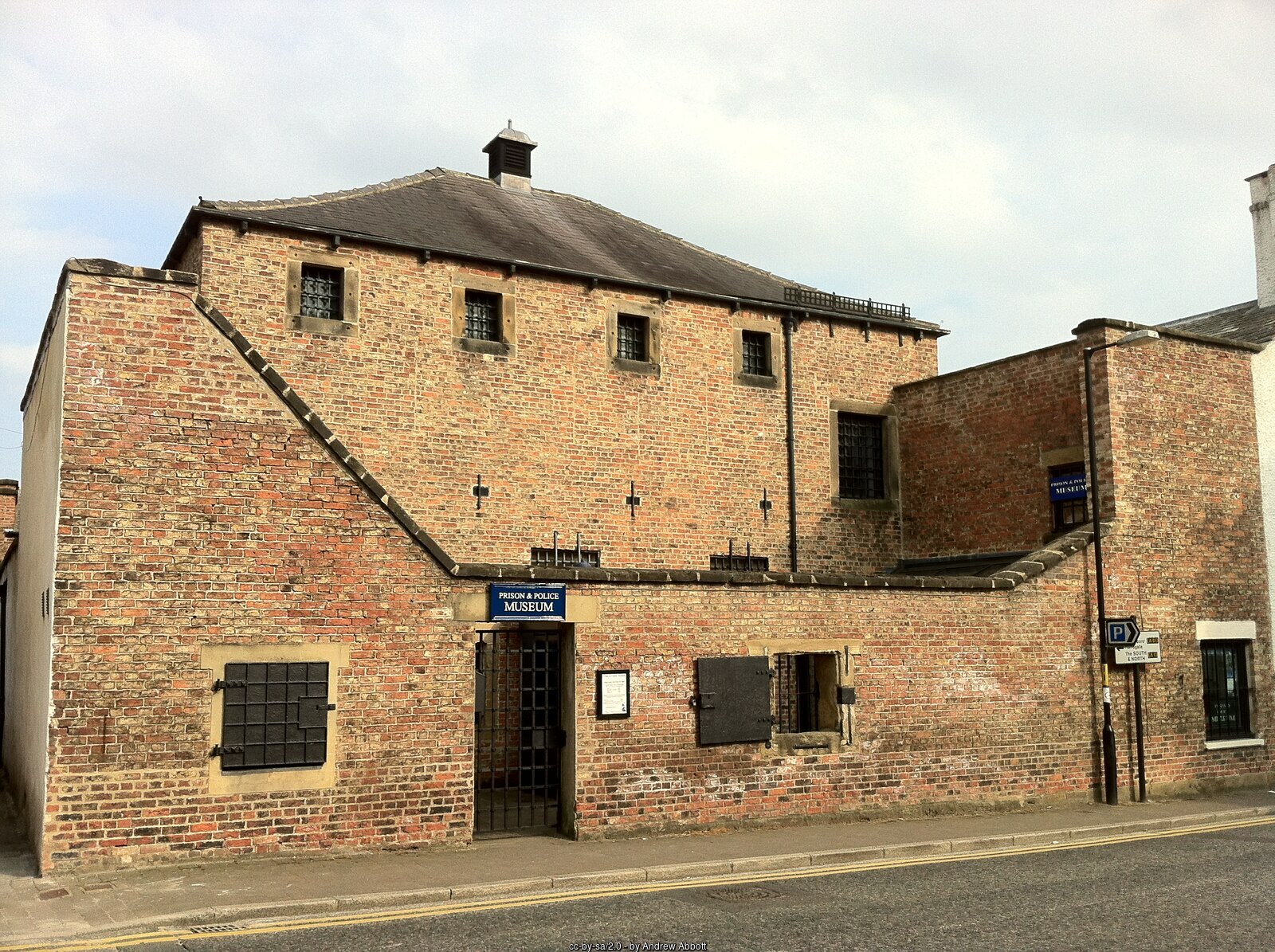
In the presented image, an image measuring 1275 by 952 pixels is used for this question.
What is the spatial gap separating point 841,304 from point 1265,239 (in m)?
9.24

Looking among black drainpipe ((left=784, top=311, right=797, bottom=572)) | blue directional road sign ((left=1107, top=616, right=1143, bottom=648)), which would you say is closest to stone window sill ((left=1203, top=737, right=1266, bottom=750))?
blue directional road sign ((left=1107, top=616, right=1143, bottom=648))

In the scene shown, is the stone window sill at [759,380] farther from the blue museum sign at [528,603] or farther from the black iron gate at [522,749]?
the blue museum sign at [528,603]

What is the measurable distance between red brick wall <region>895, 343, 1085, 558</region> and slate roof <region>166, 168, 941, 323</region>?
8.92 feet

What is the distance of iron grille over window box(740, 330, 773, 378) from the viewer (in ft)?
70.0

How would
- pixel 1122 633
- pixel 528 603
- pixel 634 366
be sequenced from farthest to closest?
pixel 634 366 → pixel 1122 633 → pixel 528 603

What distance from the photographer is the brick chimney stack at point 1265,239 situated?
2309 centimetres

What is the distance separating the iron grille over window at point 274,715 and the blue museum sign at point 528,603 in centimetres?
186

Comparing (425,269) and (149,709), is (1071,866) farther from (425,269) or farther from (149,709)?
(425,269)

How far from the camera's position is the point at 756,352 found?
21.5 metres

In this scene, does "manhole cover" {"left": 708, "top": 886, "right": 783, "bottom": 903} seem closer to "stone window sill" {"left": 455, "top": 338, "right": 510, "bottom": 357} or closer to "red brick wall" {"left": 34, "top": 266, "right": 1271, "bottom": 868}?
"red brick wall" {"left": 34, "top": 266, "right": 1271, "bottom": 868}

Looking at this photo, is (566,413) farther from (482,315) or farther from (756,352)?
(756,352)

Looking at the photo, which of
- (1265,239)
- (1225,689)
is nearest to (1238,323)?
(1265,239)

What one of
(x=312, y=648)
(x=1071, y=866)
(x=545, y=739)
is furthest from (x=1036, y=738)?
(x=312, y=648)

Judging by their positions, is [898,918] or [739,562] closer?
[898,918]
